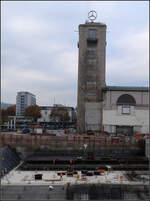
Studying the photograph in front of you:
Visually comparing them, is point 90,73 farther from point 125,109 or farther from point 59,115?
point 59,115

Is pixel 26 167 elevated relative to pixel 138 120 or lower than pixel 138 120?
lower

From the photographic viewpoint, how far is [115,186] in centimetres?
1016

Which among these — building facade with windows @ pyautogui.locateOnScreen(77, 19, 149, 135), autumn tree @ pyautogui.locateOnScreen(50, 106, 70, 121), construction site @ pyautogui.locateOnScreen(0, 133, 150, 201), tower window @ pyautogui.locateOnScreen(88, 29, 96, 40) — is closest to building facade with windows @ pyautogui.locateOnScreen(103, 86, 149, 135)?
building facade with windows @ pyautogui.locateOnScreen(77, 19, 149, 135)

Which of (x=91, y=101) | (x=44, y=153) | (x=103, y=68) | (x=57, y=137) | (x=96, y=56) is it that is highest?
(x=96, y=56)

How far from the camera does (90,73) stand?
32719 millimetres

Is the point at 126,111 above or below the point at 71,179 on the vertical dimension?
above

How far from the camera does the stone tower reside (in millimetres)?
31422

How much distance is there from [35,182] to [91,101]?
71.5 ft

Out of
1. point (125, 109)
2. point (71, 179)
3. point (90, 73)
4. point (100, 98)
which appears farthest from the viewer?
point (90, 73)

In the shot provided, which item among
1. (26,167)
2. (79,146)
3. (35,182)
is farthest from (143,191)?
(79,146)

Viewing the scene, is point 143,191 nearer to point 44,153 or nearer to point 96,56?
point 44,153

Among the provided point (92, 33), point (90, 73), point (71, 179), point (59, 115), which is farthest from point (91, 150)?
point (59, 115)

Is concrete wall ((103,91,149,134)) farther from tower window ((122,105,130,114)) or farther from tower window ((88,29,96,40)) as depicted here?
tower window ((88,29,96,40))

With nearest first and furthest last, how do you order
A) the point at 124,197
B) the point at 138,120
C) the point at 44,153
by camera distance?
1. the point at 124,197
2. the point at 44,153
3. the point at 138,120
